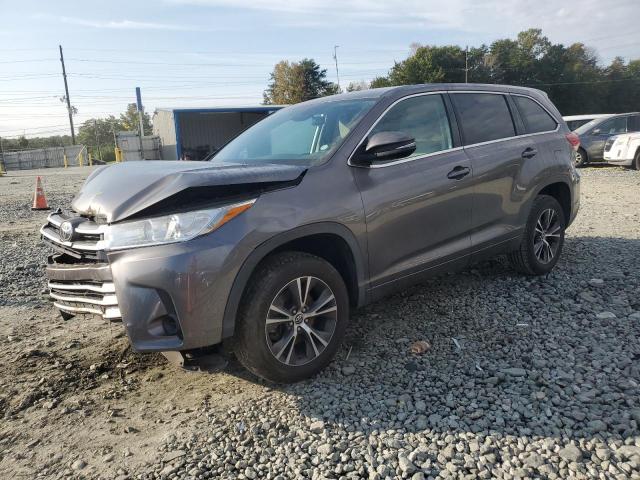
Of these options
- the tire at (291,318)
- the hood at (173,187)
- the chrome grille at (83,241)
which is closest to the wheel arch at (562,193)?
the tire at (291,318)

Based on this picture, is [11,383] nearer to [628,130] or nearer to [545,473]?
[545,473]

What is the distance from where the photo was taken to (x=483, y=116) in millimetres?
4305

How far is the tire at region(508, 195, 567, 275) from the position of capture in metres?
4.63

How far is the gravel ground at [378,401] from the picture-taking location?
2.40 m

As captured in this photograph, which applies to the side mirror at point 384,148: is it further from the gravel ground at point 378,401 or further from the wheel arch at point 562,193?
the wheel arch at point 562,193

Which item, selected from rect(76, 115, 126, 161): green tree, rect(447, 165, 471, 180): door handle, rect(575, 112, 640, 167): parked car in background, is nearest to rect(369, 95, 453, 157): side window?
rect(447, 165, 471, 180): door handle

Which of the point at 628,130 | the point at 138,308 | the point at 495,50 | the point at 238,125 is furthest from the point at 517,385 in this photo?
the point at 495,50

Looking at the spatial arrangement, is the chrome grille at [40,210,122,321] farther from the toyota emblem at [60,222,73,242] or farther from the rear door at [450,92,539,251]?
the rear door at [450,92,539,251]

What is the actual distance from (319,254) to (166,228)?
1.05 m

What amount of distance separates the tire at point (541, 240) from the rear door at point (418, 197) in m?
0.98

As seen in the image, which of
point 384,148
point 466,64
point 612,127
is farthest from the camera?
point 466,64

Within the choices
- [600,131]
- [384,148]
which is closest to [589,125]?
[600,131]

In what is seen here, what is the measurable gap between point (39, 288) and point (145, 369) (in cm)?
265

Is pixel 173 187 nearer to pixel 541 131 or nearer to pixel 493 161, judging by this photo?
pixel 493 161
